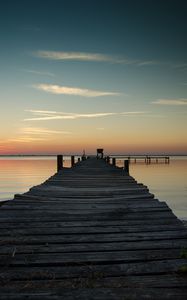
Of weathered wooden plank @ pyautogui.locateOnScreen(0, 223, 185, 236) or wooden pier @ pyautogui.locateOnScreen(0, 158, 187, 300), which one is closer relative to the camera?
wooden pier @ pyautogui.locateOnScreen(0, 158, 187, 300)

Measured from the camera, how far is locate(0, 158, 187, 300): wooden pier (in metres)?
3.01

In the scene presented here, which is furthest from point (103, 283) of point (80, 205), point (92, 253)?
point (80, 205)

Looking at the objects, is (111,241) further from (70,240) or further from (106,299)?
(106,299)

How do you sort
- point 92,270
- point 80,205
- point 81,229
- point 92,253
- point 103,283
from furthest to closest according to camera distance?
point 80,205
point 81,229
point 92,253
point 92,270
point 103,283

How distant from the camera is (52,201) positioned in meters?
8.09

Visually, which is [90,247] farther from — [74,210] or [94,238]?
[74,210]

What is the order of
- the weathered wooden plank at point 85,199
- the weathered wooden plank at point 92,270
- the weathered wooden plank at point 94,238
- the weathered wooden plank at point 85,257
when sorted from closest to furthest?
the weathered wooden plank at point 92,270 → the weathered wooden plank at point 85,257 → the weathered wooden plank at point 94,238 → the weathered wooden plank at point 85,199

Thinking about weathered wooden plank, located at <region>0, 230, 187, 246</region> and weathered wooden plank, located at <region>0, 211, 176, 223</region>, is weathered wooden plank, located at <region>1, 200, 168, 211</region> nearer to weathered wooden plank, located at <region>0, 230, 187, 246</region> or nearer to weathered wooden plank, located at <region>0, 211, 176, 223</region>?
weathered wooden plank, located at <region>0, 211, 176, 223</region>

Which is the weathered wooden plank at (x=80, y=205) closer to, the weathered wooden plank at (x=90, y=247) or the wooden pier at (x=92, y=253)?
the wooden pier at (x=92, y=253)

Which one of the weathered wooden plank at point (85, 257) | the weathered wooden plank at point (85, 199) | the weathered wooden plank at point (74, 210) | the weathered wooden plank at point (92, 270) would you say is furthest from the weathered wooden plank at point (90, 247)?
the weathered wooden plank at point (85, 199)

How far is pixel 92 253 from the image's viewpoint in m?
3.96

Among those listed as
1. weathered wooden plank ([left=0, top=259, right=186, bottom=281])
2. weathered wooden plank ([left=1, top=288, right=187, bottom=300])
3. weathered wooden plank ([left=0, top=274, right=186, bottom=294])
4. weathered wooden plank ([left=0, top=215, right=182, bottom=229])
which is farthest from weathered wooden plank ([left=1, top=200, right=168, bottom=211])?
weathered wooden plank ([left=1, top=288, right=187, bottom=300])

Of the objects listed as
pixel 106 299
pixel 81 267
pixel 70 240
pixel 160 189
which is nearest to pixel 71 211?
pixel 70 240

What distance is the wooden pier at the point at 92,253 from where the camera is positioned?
301cm
